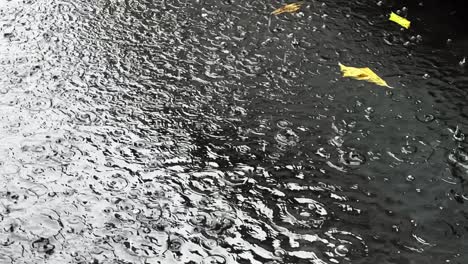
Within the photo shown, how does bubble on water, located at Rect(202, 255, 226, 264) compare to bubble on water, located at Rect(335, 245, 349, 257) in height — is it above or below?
below

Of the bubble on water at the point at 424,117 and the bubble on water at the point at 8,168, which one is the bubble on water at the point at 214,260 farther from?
the bubble on water at the point at 424,117

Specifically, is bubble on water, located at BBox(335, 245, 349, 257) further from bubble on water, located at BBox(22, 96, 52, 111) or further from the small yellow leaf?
the small yellow leaf

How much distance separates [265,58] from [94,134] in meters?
1.27

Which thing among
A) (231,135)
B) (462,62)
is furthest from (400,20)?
(231,135)

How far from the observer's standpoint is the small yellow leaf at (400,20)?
150 inches

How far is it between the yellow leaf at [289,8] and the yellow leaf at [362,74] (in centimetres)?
86

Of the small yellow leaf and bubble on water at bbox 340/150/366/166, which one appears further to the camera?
the small yellow leaf

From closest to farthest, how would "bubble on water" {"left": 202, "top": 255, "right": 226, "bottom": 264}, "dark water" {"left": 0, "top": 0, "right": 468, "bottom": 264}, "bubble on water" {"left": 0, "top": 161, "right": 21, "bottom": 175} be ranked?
"bubble on water" {"left": 202, "top": 255, "right": 226, "bottom": 264}
"dark water" {"left": 0, "top": 0, "right": 468, "bottom": 264}
"bubble on water" {"left": 0, "top": 161, "right": 21, "bottom": 175}

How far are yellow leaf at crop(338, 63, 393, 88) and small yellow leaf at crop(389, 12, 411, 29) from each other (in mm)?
705

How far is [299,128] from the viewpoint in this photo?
2.89 meters

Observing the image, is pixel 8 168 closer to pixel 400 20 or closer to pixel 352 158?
pixel 352 158

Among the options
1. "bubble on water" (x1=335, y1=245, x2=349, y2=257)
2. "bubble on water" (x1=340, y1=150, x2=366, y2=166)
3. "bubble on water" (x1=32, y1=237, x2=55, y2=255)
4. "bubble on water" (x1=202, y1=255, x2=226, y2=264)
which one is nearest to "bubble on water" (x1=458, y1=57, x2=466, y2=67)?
"bubble on water" (x1=340, y1=150, x2=366, y2=166)

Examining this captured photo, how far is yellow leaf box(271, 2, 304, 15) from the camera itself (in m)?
3.99

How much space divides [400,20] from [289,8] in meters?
0.86
